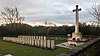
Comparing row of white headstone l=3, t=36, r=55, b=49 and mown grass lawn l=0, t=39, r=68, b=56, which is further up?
row of white headstone l=3, t=36, r=55, b=49

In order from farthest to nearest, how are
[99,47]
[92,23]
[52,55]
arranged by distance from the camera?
[92,23] → [52,55] → [99,47]

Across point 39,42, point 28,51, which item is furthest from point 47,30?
point 28,51

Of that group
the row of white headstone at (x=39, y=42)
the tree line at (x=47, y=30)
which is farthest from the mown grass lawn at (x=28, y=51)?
the tree line at (x=47, y=30)

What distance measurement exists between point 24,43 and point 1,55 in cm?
696

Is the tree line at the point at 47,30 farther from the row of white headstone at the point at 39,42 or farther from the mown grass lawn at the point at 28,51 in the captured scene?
the mown grass lawn at the point at 28,51

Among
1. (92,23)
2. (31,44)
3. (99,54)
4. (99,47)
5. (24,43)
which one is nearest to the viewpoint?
(99,54)

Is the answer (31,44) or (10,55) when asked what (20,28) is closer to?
(31,44)

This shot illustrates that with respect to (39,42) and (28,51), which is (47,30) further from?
(28,51)

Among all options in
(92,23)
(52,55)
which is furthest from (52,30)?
(52,55)

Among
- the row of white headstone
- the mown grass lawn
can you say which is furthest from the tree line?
the mown grass lawn

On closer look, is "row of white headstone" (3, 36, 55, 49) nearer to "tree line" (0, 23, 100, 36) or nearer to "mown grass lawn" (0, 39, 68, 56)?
"mown grass lawn" (0, 39, 68, 56)

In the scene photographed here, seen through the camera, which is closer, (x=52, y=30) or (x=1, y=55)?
(x=1, y=55)

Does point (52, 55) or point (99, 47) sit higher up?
point (99, 47)

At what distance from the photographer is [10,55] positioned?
969cm
